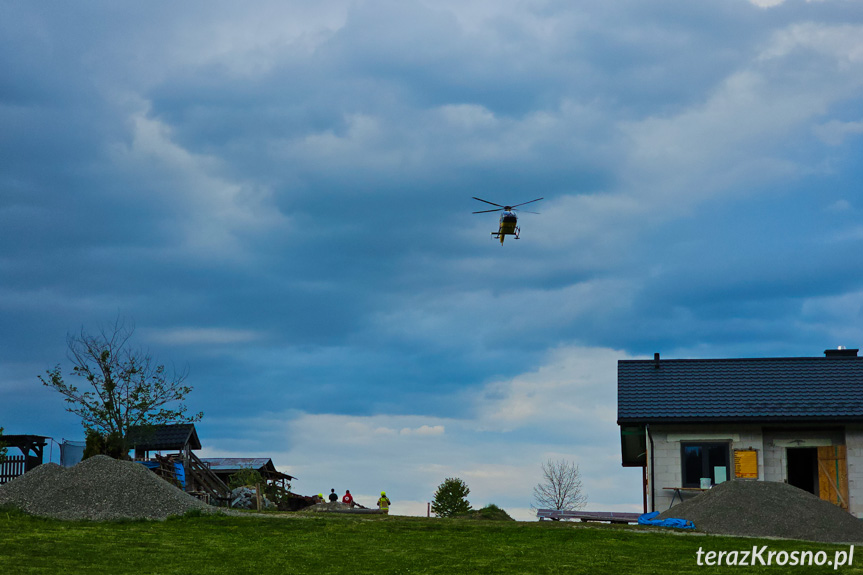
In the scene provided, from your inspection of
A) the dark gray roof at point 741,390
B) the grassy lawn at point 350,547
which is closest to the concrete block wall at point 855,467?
the dark gray roof at point 741,390

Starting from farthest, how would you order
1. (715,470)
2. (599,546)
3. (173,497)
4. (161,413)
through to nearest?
(161,413)
(715,470)
(173,497)
(599,546)

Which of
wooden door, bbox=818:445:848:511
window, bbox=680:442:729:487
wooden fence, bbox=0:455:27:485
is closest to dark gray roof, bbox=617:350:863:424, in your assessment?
window, bbox=680:442:729:487

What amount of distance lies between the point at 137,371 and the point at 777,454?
29.0 metres

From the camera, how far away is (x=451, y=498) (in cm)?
5719

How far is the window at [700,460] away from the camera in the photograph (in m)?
31.7

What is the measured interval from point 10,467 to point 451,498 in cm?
2765

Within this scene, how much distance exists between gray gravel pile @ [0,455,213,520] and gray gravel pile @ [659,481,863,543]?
50.3ft

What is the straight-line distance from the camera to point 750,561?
18.5 meters

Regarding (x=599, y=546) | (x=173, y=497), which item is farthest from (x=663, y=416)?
(x=173, y=497)

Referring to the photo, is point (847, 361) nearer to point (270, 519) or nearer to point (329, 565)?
point (270, 519)

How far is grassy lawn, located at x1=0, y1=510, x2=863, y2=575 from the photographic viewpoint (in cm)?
1716

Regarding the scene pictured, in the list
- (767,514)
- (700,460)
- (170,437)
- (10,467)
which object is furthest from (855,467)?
(10,467)

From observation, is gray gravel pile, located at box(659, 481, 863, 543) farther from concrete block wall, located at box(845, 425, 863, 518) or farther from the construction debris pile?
the construction debris pile

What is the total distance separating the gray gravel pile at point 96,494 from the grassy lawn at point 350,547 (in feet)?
3.18
